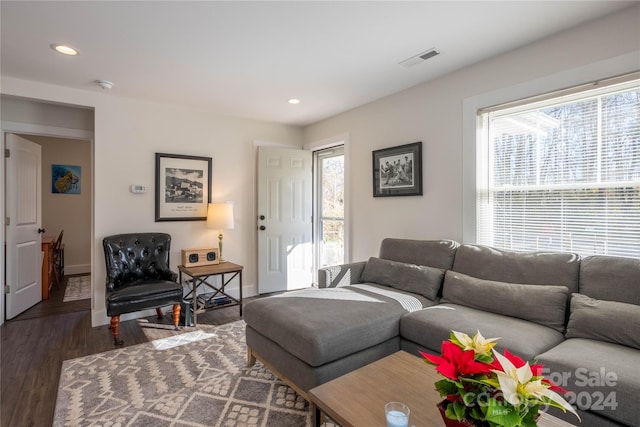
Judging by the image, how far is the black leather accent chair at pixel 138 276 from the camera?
113 inches

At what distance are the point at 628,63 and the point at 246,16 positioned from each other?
7.87 feet

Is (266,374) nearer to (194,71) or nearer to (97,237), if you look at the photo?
(97,237)

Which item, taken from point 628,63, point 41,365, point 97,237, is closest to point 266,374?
point 41,365

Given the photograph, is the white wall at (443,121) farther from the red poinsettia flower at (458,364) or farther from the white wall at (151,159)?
the red poinsettia flower at (458,364)

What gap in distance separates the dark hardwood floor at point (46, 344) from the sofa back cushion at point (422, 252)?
1.86 meters

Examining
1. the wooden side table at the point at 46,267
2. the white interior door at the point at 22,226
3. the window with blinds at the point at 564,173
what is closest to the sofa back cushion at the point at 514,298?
the window with blinds at the point at 564,173

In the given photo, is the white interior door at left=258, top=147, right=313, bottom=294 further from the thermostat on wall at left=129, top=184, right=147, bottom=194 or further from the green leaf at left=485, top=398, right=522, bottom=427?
the green leaf at left=485, top=398, right=522, bottom=427

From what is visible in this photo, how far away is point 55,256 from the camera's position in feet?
16.3

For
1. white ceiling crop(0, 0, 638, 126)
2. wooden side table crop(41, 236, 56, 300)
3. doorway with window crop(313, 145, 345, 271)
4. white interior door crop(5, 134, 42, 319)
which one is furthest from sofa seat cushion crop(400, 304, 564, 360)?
wooden side table crop(41, 236, 56, 300)

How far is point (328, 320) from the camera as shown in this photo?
1956 mm

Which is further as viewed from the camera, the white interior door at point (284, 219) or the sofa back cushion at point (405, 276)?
the white interior door at point (284, 219)

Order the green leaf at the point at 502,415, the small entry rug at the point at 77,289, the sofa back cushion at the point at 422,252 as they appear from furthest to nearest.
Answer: the small entry rug at the point at 77,289 < the sofa back cushion at the point at 422,252 < the green leaf at the point at 502,415

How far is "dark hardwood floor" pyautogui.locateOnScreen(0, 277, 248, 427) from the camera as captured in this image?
1.98 metres

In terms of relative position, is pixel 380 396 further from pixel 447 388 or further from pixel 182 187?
pixel 182 187
